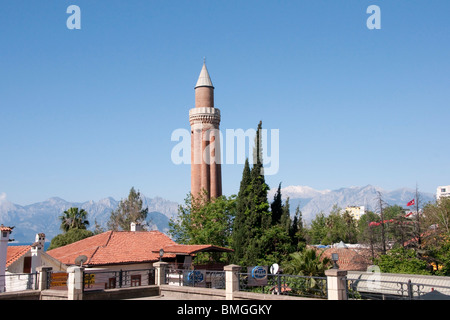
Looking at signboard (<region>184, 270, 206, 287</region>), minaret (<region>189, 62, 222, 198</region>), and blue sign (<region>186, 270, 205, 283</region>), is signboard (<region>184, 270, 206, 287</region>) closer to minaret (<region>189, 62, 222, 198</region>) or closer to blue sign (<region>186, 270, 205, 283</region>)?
blue sign (<region>186, 270, 205, 283</region>)

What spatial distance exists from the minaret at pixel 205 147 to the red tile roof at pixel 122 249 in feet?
61.4

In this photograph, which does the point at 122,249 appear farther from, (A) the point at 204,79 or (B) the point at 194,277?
(A) the point at 204,79

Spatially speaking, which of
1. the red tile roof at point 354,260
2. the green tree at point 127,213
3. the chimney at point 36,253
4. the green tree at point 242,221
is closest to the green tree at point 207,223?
the green tree at point 242,221

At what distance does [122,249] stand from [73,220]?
1052 inches

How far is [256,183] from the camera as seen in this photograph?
35375 mm

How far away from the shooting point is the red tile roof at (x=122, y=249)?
101ft

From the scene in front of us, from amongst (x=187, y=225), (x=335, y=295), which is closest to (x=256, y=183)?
(x=187, y=225)

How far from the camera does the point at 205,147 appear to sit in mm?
58125

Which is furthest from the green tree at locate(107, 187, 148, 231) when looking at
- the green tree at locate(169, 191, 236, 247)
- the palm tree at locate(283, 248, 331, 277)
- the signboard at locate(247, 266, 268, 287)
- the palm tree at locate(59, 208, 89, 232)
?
the signboard at locate(247, 266, 268, 287)

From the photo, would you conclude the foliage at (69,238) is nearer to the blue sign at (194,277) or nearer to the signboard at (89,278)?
the signboard at (89,278)

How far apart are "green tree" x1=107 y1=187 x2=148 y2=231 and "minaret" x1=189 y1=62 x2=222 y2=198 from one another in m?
16.4

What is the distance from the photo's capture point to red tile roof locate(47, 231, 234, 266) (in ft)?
101
